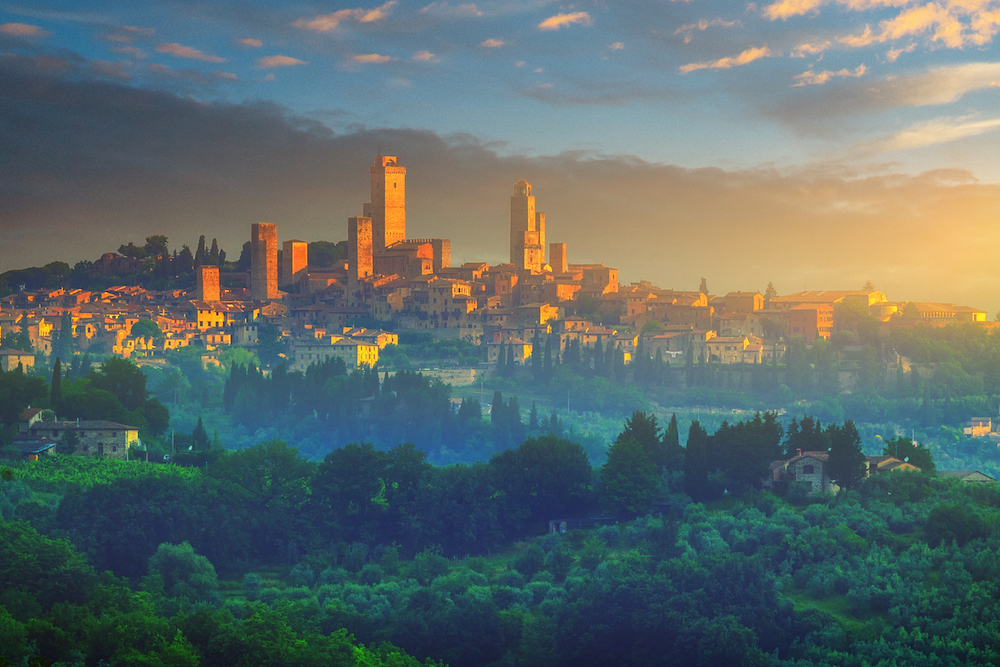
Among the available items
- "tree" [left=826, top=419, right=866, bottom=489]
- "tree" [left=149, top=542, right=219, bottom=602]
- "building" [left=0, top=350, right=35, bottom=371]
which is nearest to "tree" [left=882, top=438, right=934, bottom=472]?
"tree" [left=826, top=419, right=866, bottom=489]

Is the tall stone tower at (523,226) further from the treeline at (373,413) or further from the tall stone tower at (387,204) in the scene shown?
the treeline at (373,413)

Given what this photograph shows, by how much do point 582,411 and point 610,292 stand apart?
10.8m

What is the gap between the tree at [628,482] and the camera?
80.0 ft

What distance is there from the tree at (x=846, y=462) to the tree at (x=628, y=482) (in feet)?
9.35

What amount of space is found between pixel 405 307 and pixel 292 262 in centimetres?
659

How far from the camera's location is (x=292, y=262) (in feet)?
175

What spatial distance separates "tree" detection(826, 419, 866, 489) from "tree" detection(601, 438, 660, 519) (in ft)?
9.35

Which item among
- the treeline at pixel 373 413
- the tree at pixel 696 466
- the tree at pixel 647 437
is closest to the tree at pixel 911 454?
the tree at pixel 696 466

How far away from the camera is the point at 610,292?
51.8m

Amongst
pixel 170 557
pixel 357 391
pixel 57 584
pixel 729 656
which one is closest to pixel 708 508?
pixel 729 656

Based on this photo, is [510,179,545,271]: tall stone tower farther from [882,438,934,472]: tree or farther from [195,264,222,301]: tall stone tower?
[882,438,934,472]: tree

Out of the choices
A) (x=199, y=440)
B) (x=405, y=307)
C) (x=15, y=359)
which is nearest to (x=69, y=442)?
(x=199, y=440)

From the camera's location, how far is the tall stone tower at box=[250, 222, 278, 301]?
166 ft

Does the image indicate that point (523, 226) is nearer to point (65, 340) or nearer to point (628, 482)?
point (65, 340)
